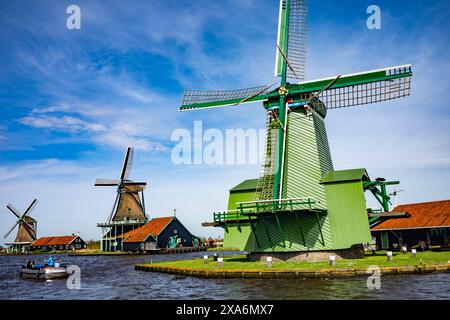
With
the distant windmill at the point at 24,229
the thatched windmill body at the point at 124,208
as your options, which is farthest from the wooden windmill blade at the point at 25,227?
the thatched windmill body at the point at 124,208

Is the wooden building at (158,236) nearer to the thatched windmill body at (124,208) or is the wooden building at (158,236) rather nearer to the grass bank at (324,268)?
the thatched windmill body at (124,208)

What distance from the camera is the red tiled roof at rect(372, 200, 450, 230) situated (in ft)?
124

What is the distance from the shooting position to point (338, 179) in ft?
97.8

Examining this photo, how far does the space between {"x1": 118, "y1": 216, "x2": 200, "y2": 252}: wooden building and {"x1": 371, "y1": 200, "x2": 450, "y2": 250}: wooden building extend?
134 feet

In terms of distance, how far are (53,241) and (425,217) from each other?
93349mm

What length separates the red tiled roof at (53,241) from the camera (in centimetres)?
10312

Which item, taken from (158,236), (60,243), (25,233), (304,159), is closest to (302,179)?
(304,159)

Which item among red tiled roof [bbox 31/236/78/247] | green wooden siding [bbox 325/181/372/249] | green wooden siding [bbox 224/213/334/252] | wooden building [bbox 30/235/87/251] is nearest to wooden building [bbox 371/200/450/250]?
green wooden siding [bbox 325/181/372/249]

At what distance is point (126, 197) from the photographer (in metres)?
80.4

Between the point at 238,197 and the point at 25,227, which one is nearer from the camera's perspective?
the point at 238,197

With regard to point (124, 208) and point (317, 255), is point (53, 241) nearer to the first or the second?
point (124, 208)
